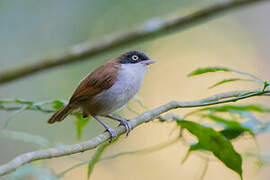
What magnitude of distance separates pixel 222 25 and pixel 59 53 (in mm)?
5775

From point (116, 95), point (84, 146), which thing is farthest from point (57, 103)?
point (116, 95)

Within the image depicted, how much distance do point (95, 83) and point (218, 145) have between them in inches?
66.3

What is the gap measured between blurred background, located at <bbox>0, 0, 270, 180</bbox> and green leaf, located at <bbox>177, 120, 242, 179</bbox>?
15.1ft

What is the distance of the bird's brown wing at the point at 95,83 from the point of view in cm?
346

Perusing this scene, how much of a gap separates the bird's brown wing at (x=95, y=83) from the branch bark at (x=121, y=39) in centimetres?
69

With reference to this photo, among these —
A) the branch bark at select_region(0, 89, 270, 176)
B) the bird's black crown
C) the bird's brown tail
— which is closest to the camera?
the branch bark at select_region(0, 89, 270, 176)

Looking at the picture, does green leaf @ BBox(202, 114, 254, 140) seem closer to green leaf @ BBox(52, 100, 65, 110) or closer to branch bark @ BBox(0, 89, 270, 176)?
branch bark @ BBox(0, 89, 270, 176)

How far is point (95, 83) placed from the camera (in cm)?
351

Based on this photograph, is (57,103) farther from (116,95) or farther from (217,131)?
(116,95)

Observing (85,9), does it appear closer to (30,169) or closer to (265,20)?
(265,20)

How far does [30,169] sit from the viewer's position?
8.79 ft

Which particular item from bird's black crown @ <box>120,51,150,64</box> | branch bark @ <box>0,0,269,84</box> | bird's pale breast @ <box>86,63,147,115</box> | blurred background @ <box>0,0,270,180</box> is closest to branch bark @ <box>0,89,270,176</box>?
bird's pale breast @ <box>86,63,147,115</box>

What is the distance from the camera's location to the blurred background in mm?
7383

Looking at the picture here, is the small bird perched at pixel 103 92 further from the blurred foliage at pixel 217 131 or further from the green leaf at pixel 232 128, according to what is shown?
the green leaf at pixel 232 128
